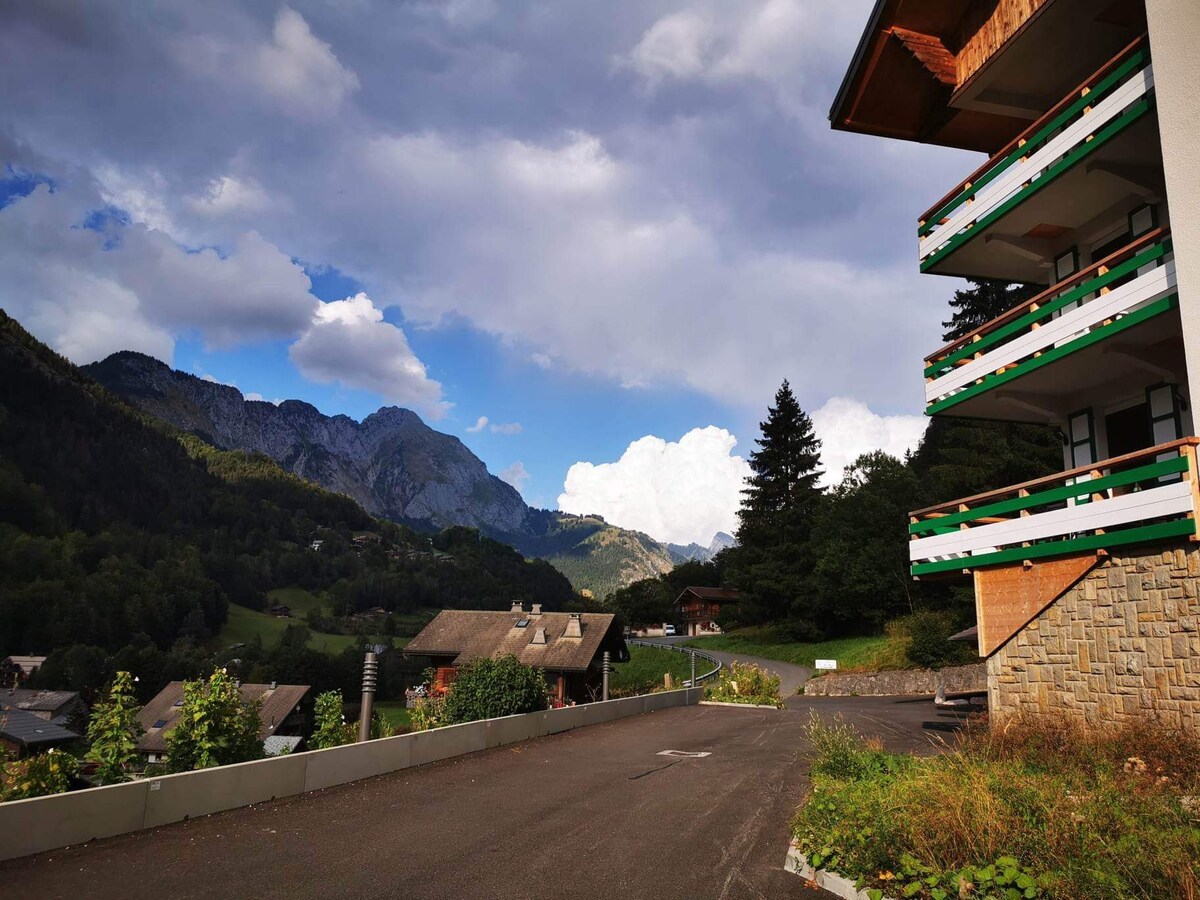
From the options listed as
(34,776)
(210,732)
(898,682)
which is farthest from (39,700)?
(34,776)

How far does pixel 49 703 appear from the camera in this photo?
302 feet

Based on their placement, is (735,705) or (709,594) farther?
(709,594)

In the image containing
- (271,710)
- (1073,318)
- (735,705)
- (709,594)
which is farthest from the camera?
(709,594)

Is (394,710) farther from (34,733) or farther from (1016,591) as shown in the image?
(1016,591)

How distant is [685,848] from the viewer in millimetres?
8172

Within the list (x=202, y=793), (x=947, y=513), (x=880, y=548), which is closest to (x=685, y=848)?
(x=202, y=793)

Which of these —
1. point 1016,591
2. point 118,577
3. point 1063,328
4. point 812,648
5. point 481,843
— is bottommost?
point 812,648

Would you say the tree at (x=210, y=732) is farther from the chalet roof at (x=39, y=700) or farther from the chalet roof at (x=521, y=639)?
the chalet roof at (x=39, y=700)

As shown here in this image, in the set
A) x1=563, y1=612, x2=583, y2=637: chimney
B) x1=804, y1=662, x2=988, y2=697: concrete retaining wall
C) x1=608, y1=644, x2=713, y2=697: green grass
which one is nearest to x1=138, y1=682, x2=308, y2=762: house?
x1=608, y1=644, x2=713, y2=697: green grass

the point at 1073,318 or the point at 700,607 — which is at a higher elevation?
the point at 1073,318

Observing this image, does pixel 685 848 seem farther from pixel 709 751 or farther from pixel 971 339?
pixel 971 339

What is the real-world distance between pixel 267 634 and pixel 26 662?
42030 millimetres

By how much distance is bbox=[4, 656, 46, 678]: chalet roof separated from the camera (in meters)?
116

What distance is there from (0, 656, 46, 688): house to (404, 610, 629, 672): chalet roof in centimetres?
9682
